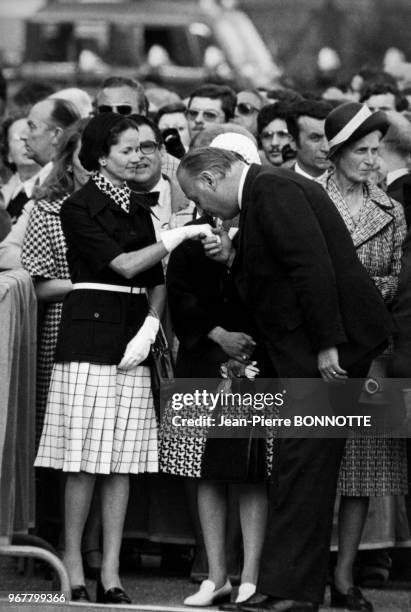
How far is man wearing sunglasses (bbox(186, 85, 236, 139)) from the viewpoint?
9688 mm

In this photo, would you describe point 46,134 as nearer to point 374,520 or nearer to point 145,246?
point 145,246

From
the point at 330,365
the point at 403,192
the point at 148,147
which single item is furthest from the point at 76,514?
the point at 403,192

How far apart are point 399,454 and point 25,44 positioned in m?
15.1

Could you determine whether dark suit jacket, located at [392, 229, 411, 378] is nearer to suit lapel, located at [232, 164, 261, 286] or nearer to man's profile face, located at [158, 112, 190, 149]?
suit lapel, located at [232, 164, 261, 286]

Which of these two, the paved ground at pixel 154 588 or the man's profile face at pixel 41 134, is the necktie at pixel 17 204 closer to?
the man's profile face at pixel 41 134

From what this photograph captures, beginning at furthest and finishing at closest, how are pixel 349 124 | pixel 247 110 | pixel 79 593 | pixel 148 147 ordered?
pixel 247 110 < pixel 148 147 < pixel 349 124 < pixel 79 593

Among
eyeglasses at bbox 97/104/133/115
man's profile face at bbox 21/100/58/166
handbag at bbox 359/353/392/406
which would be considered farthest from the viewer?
eyeglasses at bbox 97/104/133/115

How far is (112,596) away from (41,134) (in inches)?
116

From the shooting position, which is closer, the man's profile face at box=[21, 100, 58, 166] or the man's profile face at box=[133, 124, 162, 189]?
the man's profile face at box=[133, 124, 162, 189]

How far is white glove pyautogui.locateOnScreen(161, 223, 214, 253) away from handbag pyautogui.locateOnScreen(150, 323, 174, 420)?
19.7 inches

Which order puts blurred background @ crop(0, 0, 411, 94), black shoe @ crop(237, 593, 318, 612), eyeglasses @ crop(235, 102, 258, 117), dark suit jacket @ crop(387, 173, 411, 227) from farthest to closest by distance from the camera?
1. blurred background @ crop(0, 0, 411, 94)
2. eyeglasses @ crop(235, 102, 258, 117)
3. dark suit jacket @ crop(387, 173, 411, 227)
4. black shoe @ crop(237, 593, 318, 612)

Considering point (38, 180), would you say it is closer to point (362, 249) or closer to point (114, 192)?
point (114, 192)

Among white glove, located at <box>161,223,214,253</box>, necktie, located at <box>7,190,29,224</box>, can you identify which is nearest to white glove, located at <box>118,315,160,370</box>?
white glove, located at <box>161,223,214,253</box>

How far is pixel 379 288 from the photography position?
743 cm
